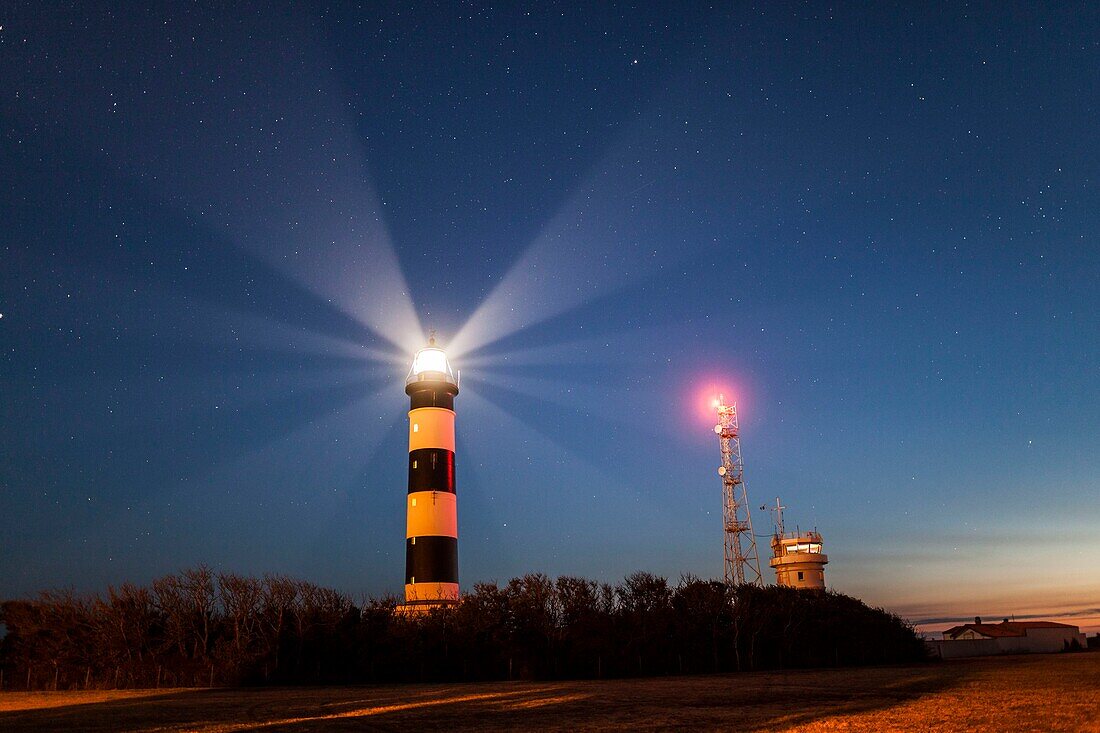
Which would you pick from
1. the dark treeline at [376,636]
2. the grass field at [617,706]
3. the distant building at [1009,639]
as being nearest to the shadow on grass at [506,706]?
the grass field at [617,706]

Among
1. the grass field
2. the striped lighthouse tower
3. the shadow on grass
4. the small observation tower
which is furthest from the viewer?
the small observation tower

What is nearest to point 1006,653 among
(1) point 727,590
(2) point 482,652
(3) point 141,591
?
(1) point 727,590

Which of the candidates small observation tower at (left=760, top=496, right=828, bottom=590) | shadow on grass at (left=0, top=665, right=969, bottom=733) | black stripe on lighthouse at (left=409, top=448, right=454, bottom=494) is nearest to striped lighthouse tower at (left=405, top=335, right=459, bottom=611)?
black stripe on lighthouse at (left=409, top=448, right=454, bottom=494)

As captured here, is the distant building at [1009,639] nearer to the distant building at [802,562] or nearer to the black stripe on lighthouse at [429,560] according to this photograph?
the distant building at [802,562]

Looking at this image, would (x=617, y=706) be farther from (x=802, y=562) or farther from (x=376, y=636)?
(x=802, y=562)

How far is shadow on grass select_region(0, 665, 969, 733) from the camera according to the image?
2253 cm

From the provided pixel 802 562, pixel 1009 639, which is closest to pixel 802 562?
pixel 802 562

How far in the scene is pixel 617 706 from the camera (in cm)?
2742

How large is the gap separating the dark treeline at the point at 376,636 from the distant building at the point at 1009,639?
1715 inches

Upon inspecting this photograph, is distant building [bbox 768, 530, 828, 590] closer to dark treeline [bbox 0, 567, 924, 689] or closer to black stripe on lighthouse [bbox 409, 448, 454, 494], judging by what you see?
dark treeline [bbox 0, 567, 924, 689]

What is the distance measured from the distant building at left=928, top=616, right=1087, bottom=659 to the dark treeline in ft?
143

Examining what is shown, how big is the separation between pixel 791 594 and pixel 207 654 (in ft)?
131

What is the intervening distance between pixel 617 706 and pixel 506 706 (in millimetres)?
4109

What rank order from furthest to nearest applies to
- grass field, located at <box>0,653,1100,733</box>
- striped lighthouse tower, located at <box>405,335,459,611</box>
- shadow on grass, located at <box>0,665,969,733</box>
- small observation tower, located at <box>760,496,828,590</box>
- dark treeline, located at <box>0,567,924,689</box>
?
small observation tower, located at <box>760,496,828,590</box> → striped lighthouse tower, located at <box>405,335,459,611</box> → dark treeline, located at <box>0,567,924,689</box> → shadow on grass, located at <box>0,665,969,733</box> → grass field, located at <box>0,653,1100,733</box>
